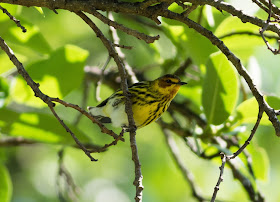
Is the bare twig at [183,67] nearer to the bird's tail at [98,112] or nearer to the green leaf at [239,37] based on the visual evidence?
the green leaf at [239,37]

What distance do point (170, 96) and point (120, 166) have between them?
2535 mm

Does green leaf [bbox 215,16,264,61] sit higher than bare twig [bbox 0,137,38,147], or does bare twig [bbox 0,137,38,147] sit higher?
green leaf [bbox 215,16,264,61]

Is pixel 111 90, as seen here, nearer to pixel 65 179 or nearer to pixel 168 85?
pixel 168 85

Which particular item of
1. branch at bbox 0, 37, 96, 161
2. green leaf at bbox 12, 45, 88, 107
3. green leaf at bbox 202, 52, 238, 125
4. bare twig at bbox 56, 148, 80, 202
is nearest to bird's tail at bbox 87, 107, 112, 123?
bare twig at bbox 56, 148, 80, 202

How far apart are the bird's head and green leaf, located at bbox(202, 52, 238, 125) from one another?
390 mm

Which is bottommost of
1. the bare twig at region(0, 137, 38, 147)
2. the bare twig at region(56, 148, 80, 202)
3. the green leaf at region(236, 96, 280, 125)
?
the bare twig at region(56, 148, 80, 202)

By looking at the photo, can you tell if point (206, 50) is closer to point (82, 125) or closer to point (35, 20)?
point (82, 125)

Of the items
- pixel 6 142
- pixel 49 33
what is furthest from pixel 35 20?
pixel 6 142

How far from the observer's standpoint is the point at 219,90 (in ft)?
8.70

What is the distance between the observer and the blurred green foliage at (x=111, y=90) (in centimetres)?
262

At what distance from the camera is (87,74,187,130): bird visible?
2.98m

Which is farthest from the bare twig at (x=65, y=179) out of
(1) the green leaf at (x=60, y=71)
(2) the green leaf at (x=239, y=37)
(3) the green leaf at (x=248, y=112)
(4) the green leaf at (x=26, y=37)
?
(2) the green leaf at (x=239, y=37)

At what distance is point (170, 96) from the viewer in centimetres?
315

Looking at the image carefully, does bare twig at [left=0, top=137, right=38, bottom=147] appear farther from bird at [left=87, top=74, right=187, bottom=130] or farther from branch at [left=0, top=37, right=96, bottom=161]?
branch at [left=0, top=37, right=96, bottom=161]
